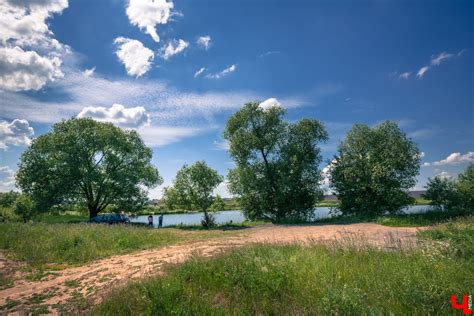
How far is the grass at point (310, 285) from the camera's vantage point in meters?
5.20

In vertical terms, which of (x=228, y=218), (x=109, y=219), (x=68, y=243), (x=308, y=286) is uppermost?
(x=308, y=286)

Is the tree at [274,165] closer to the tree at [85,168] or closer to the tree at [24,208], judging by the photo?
the tree at [85,168]

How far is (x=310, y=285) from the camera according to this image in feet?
20.8

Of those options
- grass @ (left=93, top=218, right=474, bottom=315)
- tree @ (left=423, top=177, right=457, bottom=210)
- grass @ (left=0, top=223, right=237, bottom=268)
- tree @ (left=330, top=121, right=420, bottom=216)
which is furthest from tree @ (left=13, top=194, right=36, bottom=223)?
tree @ (left=423, top=177, right=457, bottom=210)

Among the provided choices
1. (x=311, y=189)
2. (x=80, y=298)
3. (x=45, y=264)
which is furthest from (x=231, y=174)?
(x=80, y=298)

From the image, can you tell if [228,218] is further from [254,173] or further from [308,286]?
[308,286]

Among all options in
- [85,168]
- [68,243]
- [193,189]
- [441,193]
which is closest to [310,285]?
[68,243]

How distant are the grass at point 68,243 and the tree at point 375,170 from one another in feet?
75.9

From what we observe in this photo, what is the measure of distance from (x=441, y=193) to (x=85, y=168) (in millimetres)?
51151

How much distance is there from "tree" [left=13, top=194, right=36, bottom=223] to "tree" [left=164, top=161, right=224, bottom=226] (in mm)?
19069

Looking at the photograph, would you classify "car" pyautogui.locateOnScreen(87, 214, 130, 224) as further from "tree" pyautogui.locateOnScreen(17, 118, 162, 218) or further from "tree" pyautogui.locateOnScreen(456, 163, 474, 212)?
"tree" pyautogui.locateOnScreen(456, 163, 474, 212)

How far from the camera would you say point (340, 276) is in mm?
6465

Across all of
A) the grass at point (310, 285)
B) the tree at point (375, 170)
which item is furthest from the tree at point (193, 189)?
the grass at point (310, 285)

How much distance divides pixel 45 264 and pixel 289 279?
41.8 ft
